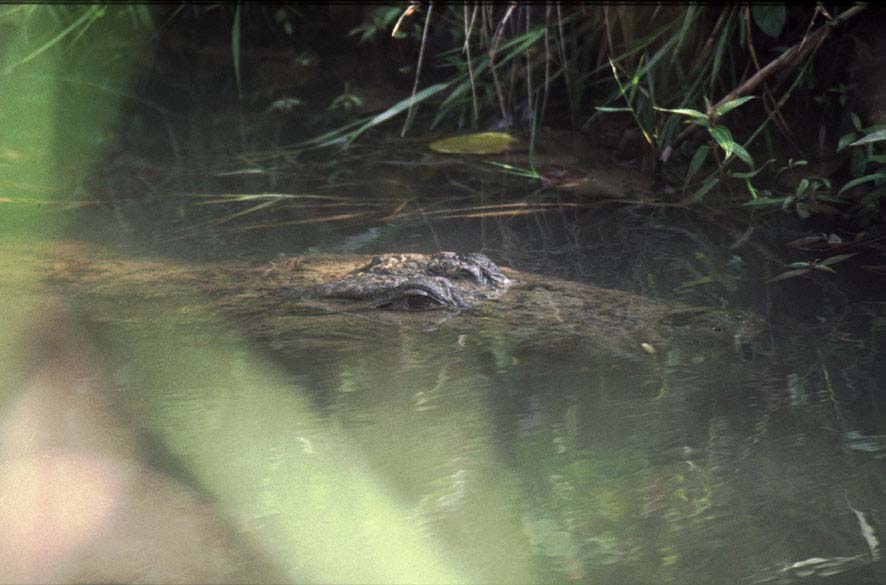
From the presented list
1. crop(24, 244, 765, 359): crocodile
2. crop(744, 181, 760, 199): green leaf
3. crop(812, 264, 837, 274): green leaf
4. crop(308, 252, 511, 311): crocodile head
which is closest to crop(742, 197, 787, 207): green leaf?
crop(744, 181, 760, 199): green leaf

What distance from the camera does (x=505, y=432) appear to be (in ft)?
6.59

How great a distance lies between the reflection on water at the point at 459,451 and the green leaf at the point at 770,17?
1.79 meters

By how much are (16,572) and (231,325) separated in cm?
113

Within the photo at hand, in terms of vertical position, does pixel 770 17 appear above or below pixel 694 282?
above

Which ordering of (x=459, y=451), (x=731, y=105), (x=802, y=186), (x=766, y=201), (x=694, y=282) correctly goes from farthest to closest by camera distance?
(x=766, y=201)
(x=802, y=186)
(x=731, y=105)
(x=694, y=282)
(x=459, y=451)

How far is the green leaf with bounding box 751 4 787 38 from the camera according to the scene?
376 centimetres

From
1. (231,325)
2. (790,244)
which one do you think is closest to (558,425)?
(231,325)

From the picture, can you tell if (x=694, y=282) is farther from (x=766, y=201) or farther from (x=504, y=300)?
(x=766, y=201)

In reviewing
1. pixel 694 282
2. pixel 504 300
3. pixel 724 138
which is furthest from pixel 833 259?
pixel 504 300

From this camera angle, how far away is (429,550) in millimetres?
1619

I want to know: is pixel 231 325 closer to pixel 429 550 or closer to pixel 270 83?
pixel 429 550

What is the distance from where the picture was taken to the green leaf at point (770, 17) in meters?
3.76

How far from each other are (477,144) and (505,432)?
7.79 ft

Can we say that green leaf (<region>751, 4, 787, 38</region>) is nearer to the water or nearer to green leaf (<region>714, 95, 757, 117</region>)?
green leaf (<region>714, 95, 757, 117</region>)
